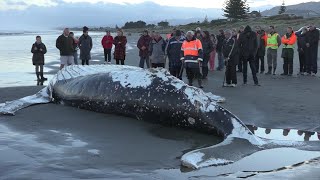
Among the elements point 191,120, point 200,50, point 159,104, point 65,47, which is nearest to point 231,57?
point 200,50

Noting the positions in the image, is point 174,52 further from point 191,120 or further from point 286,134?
point 286,134

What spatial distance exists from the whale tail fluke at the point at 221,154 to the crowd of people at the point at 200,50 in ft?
23.4

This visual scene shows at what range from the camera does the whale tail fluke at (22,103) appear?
386 inches

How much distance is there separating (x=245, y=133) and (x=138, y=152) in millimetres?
1734

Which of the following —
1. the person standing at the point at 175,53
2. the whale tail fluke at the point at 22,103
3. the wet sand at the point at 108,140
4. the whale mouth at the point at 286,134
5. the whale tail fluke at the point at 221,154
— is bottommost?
the whale mouth at the point at 286,134

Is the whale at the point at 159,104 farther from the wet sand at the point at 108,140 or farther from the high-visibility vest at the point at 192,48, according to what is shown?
the high-visibility vest at the point at 192,48

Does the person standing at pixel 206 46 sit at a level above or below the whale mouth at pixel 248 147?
above

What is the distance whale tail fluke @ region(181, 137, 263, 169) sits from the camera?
6.12 metres

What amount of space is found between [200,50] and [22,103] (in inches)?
225

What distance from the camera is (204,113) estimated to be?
798 centimetres

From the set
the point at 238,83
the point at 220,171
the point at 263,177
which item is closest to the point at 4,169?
the point at 220,171

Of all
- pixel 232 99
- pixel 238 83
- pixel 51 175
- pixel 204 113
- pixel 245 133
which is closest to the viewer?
pixel 51 175

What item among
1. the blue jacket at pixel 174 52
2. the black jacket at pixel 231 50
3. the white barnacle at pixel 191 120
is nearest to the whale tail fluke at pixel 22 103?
the white barnacle at pixel 191 120

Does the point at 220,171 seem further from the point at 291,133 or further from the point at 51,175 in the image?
the point at 291,133
